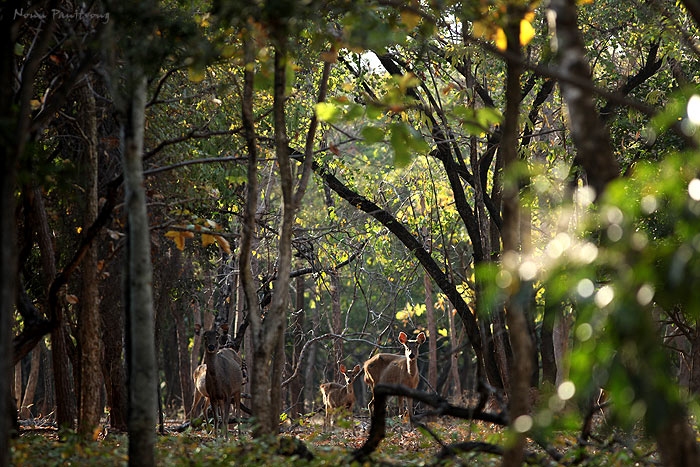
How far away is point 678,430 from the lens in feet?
18.1

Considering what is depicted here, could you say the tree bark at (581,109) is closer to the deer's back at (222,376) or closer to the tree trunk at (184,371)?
the deer's back at (222,376)

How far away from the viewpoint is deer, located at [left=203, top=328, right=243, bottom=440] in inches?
709

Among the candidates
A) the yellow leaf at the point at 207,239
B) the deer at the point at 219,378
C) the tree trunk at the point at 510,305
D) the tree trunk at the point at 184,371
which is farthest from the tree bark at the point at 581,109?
the tree trunk at the point at 184,371

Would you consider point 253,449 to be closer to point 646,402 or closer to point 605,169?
point 605,169

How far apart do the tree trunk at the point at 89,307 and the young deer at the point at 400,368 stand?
9.78 m

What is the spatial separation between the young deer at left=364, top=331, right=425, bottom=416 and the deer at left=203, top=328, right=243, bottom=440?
3081 mm

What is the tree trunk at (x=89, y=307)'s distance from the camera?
1069cm

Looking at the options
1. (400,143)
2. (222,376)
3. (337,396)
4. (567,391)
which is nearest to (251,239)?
(400,143)

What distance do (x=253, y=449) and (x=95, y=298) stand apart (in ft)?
10.8

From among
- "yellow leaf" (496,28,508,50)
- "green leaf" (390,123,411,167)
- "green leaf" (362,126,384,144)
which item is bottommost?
"green leaf" (390,123,411,167)

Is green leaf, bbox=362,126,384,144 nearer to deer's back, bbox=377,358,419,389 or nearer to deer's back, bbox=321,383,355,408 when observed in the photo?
deer's back, bbox=377,358,419,389

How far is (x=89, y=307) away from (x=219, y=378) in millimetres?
7723

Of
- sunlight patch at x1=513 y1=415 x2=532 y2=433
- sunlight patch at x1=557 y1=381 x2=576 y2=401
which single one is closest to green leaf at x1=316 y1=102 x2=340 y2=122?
sunlight patch at x1=513 y1=415 x2=532 y2=433

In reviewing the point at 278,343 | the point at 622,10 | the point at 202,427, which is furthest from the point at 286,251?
the point at 622,10
